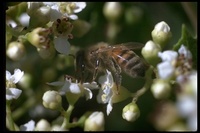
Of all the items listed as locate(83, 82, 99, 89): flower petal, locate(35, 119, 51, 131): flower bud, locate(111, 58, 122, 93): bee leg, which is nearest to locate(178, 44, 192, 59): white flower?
locate(111, 58, 122, 93): bee leg

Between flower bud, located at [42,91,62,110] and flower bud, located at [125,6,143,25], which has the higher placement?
flower bud, located at [125,6,143,25]

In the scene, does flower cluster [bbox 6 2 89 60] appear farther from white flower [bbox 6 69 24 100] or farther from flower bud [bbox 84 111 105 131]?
flower bud [bbox 84 111 105 131]

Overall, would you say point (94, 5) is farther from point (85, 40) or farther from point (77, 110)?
point (77, 110)

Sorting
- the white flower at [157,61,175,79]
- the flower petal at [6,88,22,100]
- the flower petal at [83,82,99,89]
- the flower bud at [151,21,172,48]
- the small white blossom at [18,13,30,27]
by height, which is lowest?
the flower petal at [6,88,22,100]

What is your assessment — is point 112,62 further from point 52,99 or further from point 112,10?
point 112,10

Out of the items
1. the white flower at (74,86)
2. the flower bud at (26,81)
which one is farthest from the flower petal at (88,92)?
the flower bud at (26,81)

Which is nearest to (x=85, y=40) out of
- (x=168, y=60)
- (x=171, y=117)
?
(x=171, y=117)

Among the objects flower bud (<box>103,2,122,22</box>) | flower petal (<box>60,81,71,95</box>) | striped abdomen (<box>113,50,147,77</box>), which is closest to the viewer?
striped abdomen (<box>113,50,147,77</box>)

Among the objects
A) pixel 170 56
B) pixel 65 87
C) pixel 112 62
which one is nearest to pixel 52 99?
pixel 65 87

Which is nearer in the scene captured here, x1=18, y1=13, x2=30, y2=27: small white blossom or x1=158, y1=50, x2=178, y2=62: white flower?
x1=158, y1=50, x2=178, y2=62: white flower

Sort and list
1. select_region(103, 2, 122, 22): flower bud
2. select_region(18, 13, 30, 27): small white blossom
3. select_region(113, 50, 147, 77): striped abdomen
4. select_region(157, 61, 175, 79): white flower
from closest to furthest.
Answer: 1. select_region(157, 61, 175, 79): white flower
2. select_region(113, 50, 147, 77): striped abdomen
3. select_region(18, 13, 30, 27): small white blossom
4. select_region(103, 2, 122, 22): flower bud
